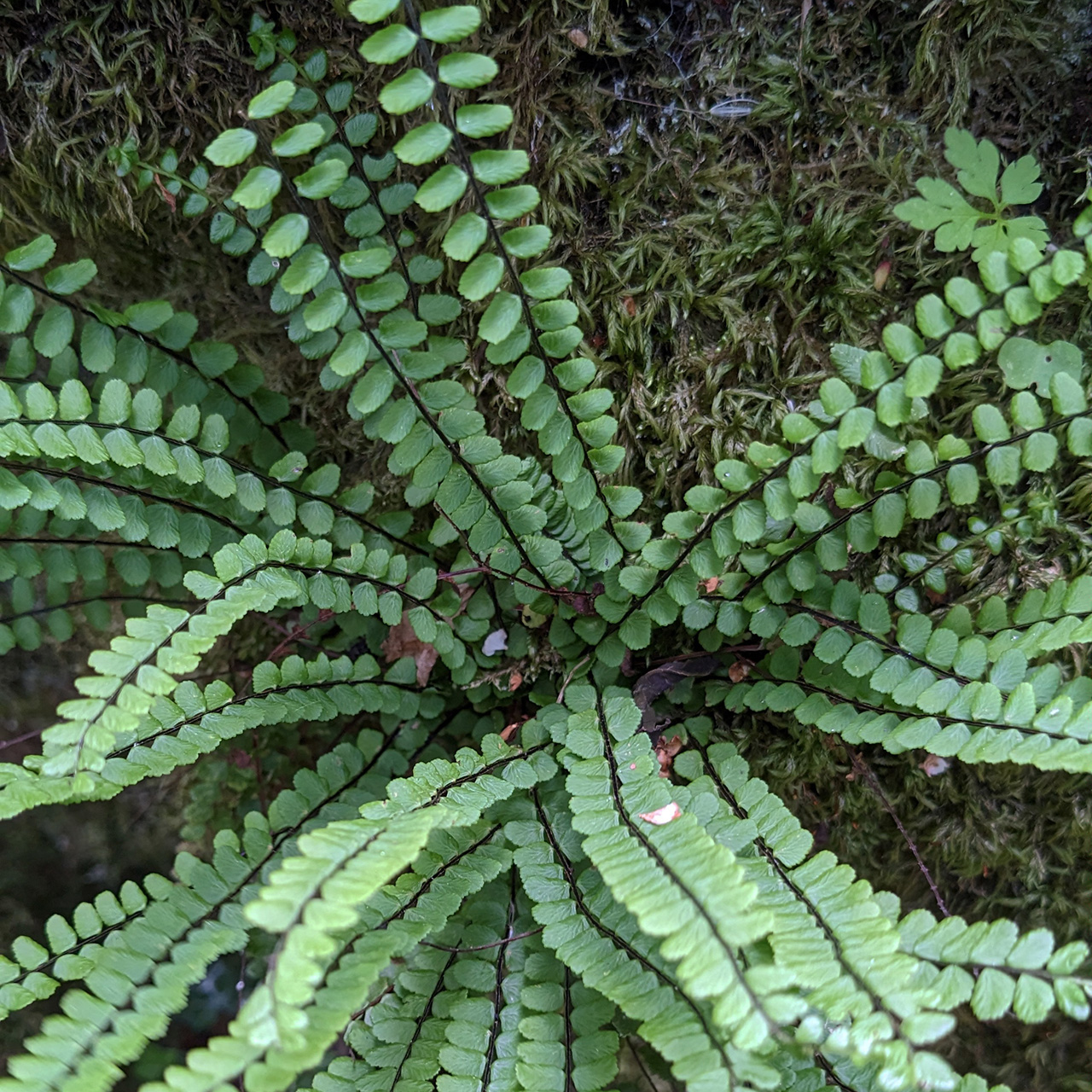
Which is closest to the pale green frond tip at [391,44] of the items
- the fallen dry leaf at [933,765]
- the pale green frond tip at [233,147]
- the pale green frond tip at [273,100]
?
the pale green frond tip at [273,100]

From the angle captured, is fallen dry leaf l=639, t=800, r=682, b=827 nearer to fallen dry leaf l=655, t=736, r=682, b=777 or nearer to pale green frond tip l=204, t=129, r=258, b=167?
fallen dry leaf l=655, t=736, r=682, b=777

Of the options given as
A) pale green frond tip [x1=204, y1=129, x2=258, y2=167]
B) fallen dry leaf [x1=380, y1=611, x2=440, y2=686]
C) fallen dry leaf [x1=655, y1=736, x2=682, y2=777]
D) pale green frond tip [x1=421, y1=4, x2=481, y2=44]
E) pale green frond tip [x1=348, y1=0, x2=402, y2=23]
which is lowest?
fallen dry leaf [x1=655, y1=736, x2=682, y2=777]

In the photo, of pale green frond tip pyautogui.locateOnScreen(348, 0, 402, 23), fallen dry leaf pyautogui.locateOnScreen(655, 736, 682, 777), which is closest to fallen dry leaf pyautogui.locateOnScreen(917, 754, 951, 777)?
fallen dry leaf pyautogui.locateOnScreen(655, 736, 682, 777)

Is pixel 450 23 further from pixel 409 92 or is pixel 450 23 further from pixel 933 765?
pixel 933 765

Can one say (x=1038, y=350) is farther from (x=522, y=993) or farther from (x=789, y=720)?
(x=522, y=993)

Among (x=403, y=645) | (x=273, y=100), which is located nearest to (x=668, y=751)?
(x=403, y=645)

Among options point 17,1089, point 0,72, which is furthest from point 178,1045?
point 0,72

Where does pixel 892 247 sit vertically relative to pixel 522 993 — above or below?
above
